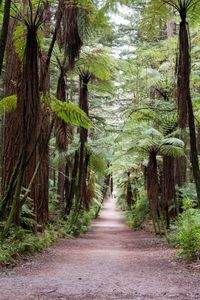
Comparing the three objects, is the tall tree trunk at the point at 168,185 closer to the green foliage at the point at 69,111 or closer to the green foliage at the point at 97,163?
the green foliage at the point at 97,163

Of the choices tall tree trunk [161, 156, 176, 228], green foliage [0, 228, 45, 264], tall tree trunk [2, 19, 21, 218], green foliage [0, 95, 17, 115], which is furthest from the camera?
tall tree trunk [161, 156, 176, 228]

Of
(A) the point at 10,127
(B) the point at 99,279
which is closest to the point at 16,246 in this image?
(B) the point at 99,279

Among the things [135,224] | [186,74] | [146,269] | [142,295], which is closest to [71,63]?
[186,74]

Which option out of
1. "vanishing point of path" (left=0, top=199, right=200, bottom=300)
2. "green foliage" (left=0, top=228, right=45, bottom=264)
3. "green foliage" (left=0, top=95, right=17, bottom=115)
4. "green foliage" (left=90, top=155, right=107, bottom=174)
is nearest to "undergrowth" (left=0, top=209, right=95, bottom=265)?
"green foliage" (left=0, top=228, right=45, bottom=264)

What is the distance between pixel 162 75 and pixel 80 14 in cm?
410

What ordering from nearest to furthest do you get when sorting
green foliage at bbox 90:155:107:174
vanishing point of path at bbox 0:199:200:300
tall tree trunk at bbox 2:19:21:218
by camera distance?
vanishing point of path at bbox 0:199:200:300 → tall tree trunk at bbox 2:19:21:218 → green foliage at bbox 90:155:107:174

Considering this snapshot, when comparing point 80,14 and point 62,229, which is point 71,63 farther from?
point 62,229

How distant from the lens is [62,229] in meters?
11.1

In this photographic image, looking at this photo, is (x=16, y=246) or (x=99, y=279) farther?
(x=16, y=246)

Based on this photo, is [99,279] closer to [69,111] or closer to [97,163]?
[69,111]

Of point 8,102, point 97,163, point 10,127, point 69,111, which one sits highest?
point 8,102

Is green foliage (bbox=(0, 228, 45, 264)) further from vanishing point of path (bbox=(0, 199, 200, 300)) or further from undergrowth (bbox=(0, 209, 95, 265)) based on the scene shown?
vanishing point of path (bbox=(0, 199, 200, 300))

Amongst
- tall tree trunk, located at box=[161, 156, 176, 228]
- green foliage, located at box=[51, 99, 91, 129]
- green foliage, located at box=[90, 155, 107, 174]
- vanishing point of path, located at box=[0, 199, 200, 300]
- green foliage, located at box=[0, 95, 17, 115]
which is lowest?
vanishing point of path, located at box=[0, 199, 200, 300]

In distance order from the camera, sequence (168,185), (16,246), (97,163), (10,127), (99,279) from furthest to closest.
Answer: (97,163), (168,185), (10,127), (16,246), (99,279)
